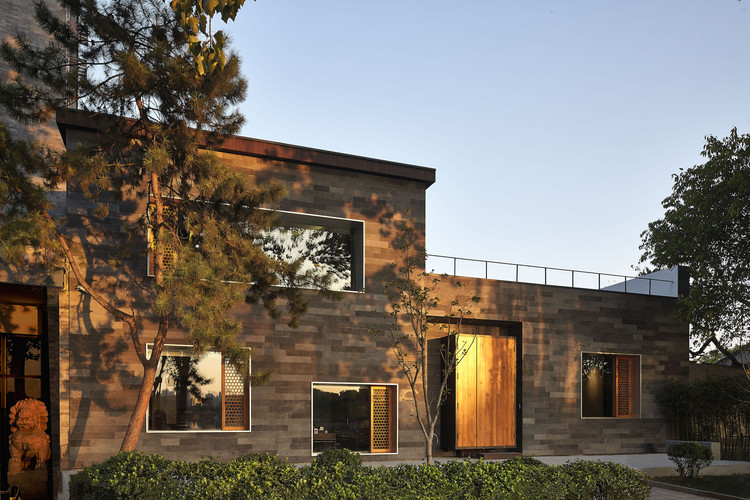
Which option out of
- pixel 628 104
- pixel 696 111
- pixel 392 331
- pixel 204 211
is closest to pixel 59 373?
pixel 204 211

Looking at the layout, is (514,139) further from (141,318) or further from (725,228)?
(141,318)

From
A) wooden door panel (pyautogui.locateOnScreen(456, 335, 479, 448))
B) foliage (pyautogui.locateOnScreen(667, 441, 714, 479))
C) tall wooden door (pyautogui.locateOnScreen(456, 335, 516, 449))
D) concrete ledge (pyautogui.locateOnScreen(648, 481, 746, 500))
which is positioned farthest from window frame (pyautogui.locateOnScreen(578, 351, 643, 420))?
concrete ledge (pyautogui.locateOnScreen(648, 481, 746, 500))

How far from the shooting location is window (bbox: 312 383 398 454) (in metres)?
13.5

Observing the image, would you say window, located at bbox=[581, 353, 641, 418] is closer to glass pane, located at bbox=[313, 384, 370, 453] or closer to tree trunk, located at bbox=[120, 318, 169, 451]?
glass pane, located at bbox=[313, 384, 370, 453]

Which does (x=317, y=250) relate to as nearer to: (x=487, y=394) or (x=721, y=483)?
(x=487, y=394)

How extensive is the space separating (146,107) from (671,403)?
14937mm

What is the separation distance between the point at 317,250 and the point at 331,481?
7.73m

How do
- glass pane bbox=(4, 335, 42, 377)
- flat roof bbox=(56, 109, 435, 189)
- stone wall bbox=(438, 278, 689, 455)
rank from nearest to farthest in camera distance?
glass pane bbox=(4, 335, 42, 377), flat roof bbox=(56, 109, 435, 189), stone wall bbox=(438, 278, 689, 455)

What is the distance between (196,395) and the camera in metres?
12.4

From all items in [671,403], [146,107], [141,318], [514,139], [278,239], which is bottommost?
[671,403]

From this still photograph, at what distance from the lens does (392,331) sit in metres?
14.2

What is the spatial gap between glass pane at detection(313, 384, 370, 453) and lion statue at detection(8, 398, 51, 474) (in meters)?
5.13

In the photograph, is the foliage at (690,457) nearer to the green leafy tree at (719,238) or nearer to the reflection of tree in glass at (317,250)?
the green leafy tree at (719,238)

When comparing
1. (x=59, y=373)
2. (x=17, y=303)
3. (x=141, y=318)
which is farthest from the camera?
(x=141, y=318)
